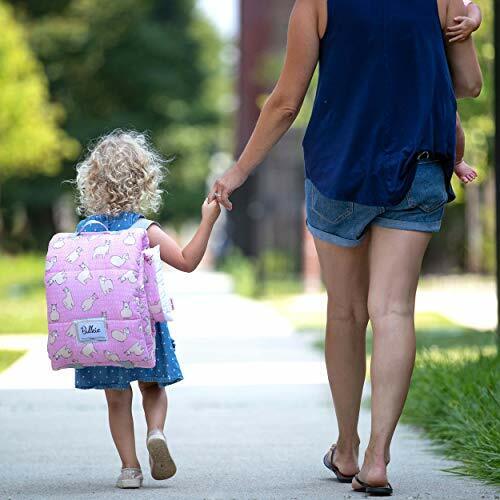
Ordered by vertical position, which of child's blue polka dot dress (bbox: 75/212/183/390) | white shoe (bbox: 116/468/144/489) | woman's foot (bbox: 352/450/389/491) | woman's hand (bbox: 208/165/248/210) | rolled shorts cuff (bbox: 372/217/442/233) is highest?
woman's hand (bbox: 208/165/248/210)

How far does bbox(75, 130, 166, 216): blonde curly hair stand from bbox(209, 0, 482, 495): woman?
689mm

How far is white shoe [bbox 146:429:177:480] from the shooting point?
17.0ft

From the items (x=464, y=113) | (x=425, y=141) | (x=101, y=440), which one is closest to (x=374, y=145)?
(x=425, y=141)

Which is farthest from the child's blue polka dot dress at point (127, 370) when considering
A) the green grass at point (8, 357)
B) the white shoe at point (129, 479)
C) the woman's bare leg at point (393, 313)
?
the green grass at point (8, 357)

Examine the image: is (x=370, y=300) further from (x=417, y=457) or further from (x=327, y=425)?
(x=327, y=425)

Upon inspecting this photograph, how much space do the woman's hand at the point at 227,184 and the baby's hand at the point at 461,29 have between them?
84 cm

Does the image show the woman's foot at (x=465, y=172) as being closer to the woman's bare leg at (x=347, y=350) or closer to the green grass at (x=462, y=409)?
the woman's bare leg at (x=347, y=350)

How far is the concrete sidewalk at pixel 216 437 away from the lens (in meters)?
5.32

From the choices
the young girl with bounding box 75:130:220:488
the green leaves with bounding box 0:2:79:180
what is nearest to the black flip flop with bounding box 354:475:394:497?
the young girl with bounding box 75:130:220:488

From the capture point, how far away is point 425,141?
4902 mm

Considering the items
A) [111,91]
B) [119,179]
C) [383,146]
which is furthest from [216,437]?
[111,91]

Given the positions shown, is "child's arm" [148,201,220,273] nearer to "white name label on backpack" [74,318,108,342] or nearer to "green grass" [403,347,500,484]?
"white name label on backpack" [74,318,108,342]

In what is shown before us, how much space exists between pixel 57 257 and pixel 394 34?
1.36 metres

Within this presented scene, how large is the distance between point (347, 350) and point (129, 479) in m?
0.89
